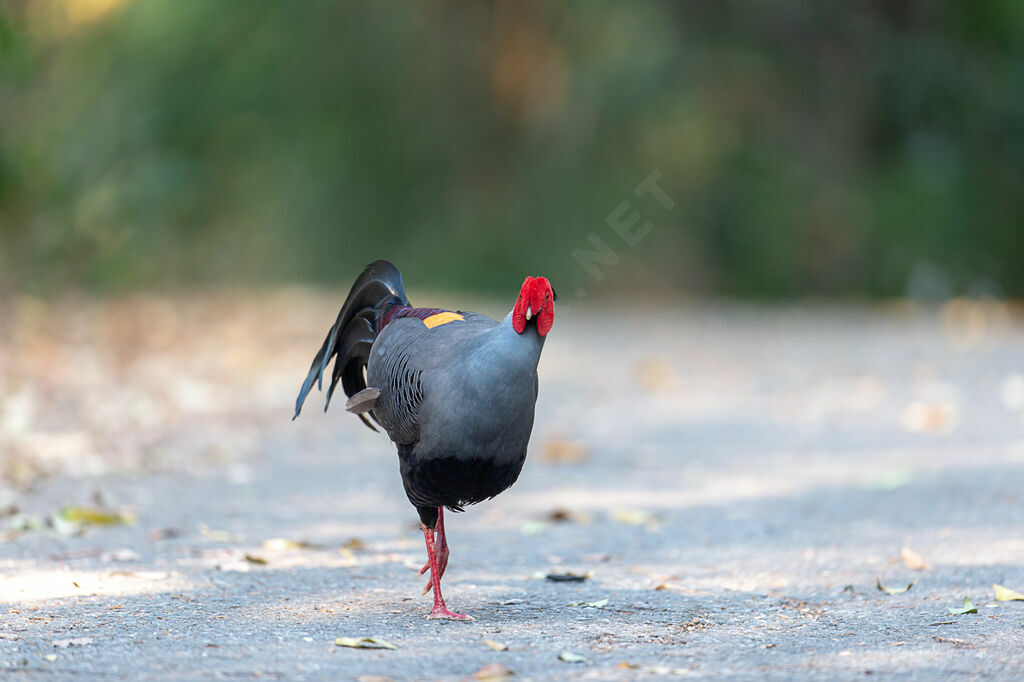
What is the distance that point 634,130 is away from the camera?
16.7m

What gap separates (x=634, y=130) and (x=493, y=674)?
1409cm

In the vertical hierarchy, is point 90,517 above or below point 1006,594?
above

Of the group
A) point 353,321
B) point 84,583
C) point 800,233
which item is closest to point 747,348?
point 800,233

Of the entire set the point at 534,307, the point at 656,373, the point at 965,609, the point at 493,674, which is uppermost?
the point at 656,373

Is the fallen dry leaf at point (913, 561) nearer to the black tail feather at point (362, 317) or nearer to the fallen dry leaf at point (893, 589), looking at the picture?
the fallen dry leaf at point (893, 589)

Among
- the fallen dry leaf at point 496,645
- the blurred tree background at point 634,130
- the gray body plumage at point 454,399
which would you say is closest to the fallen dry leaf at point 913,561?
the gray body plumage at point 454,399

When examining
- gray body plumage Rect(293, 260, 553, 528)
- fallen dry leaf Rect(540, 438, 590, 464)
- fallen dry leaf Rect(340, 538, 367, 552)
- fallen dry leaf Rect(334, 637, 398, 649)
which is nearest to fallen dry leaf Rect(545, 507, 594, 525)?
fallen dry leaf Rect(340, 538, 367, 552)

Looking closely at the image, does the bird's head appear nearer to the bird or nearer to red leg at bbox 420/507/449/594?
the bird

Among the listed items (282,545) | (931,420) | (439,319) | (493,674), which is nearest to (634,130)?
(931,420)

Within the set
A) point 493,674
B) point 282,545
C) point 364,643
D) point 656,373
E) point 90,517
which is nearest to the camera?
point 493,674

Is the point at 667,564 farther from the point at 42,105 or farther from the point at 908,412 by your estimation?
the point at 42,105

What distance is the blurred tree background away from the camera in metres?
16.7

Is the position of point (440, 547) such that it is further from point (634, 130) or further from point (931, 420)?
point (634, 130)

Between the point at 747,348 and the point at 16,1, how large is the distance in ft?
23.2
